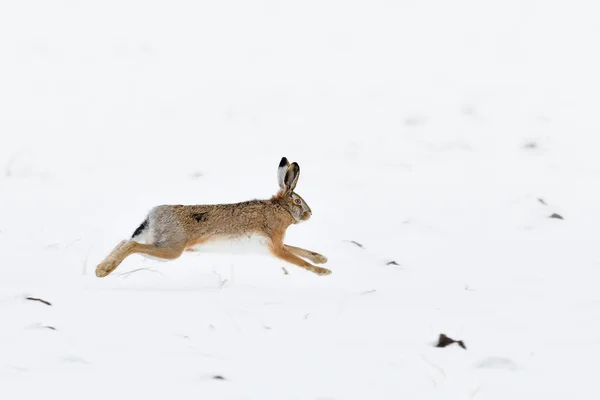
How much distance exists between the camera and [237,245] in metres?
6.16

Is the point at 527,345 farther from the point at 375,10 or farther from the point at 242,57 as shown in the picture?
the point at 375,10

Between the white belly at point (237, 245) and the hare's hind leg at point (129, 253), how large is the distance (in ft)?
0.64

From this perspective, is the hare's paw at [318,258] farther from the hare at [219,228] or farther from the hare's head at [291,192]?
the hare's head at [291,192]

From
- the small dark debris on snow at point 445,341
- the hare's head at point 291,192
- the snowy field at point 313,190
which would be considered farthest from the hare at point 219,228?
the small dark debris on snow at point 445,341

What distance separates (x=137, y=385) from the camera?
4340mm

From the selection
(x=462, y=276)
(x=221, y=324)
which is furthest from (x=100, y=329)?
(x=462, y=276)

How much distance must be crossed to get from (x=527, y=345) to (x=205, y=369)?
5.75 feet

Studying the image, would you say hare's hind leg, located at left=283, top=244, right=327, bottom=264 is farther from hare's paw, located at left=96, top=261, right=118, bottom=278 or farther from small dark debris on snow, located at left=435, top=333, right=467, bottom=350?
small dark debris on snow, located at left=435, top=333, right=467, bottom=350

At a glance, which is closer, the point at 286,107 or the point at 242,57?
the point at 286,107

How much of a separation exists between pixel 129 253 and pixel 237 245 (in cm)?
73

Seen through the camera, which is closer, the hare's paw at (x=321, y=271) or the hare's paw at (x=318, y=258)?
the hare's paw at (x=321, y=271)

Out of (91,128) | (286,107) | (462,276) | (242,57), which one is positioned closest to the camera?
(462,276)

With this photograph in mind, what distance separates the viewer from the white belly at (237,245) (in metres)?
6.06

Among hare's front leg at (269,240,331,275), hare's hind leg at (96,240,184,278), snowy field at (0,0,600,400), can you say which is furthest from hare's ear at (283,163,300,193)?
hare's hind leg at (96,240,184,278)
